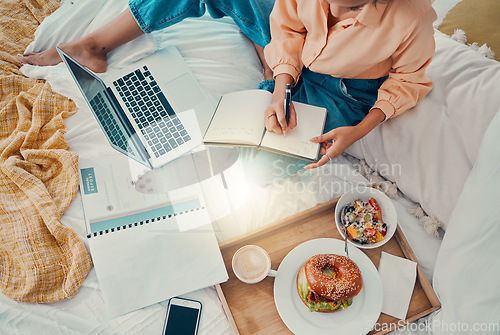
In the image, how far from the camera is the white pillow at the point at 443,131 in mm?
787

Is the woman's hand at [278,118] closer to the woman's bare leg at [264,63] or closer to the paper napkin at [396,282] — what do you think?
the woman's bare leg at [264,63]

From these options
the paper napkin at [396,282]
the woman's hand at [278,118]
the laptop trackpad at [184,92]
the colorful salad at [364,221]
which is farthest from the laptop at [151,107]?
the paper napkin at [396,282]

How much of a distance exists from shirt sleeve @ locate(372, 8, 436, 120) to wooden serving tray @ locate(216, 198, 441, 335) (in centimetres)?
29

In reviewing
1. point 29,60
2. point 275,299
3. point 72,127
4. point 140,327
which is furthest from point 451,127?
point 29,60

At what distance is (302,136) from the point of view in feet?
2.74

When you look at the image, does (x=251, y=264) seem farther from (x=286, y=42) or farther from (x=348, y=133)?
(x=286, y=42)

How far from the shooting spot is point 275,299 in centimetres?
75

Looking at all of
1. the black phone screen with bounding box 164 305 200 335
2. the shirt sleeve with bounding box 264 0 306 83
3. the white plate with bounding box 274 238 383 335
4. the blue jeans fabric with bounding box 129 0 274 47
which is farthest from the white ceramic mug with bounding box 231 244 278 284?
the blue jeans fabric with bounding box 129 0 274 47

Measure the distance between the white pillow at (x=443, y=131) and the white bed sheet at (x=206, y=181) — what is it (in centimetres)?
9

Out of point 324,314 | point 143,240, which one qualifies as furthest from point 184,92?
point 324,314

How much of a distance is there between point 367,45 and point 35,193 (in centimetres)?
89

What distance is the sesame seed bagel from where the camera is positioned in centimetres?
70

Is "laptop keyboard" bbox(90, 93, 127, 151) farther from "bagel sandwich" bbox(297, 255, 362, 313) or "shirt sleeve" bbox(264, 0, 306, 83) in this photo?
"bagel sandwich" bbox(297, 255, 362, 313)

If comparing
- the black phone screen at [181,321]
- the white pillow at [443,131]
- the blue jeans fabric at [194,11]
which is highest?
the blue jeans fabric at [194,11]
